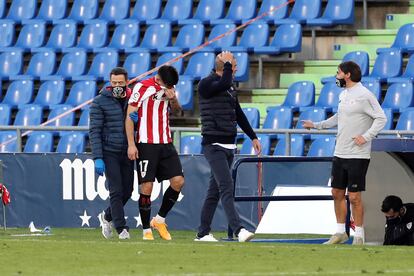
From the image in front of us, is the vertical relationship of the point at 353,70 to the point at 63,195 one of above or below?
above

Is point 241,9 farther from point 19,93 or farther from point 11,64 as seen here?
point 11,64

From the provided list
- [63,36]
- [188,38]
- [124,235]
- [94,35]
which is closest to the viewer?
[124,235]

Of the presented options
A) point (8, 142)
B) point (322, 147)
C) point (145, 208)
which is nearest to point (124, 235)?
point (145, 208)

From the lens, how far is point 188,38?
24172 millimetres

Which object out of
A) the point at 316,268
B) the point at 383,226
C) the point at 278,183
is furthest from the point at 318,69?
the point at 316,268

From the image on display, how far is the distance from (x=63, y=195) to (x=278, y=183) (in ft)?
10.3

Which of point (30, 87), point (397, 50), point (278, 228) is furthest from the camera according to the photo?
point (30, 87)

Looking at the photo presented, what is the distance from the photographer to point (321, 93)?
21438 mm

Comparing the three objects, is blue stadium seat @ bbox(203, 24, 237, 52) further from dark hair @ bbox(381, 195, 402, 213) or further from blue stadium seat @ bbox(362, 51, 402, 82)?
dark hair @ bbox(381, 195, 402, 213)

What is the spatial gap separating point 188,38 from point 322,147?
18.0ft

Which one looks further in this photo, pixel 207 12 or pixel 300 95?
pixel 207 12

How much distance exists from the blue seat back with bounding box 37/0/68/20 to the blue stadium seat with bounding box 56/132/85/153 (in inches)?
193

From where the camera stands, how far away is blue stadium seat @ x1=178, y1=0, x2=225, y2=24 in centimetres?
2451

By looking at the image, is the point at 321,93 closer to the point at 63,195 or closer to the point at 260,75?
the point at 260,75
